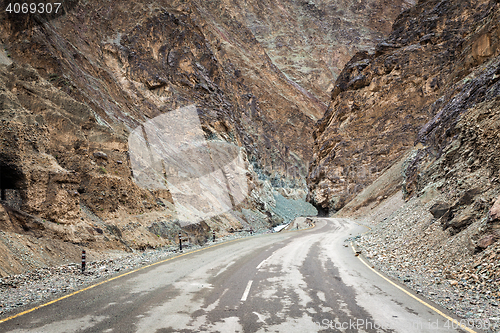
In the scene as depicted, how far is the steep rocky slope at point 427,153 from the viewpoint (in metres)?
7.74

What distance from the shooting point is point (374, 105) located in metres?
49.3

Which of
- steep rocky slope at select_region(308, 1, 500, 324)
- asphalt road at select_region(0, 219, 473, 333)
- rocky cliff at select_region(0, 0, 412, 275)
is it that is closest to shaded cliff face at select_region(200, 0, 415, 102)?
rocky cliff at select_region(0, 0, 412, 275)

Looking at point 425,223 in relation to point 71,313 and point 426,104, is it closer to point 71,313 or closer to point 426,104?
point 71,313

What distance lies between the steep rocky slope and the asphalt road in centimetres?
112

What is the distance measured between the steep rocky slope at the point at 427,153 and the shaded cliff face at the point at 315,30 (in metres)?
87.1

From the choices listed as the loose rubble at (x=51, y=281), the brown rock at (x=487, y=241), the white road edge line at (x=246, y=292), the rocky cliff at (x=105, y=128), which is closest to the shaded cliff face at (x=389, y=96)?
the rocky cliff at (x=105, y=128)

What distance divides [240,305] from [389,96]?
50275 millimetres

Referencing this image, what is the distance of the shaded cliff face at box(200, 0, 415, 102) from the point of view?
141m

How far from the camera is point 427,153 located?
79.8 feet

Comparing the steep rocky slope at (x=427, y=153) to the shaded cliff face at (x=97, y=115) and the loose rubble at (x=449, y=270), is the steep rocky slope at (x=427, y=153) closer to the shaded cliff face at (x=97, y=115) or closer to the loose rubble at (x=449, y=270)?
the loose rubble at (x=449, y=270)

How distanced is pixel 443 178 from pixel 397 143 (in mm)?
31214

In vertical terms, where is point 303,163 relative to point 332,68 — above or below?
below

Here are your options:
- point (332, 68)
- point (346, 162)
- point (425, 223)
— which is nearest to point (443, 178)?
point (425, 223)

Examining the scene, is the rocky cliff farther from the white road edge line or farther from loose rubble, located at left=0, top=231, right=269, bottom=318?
the white road edge line
